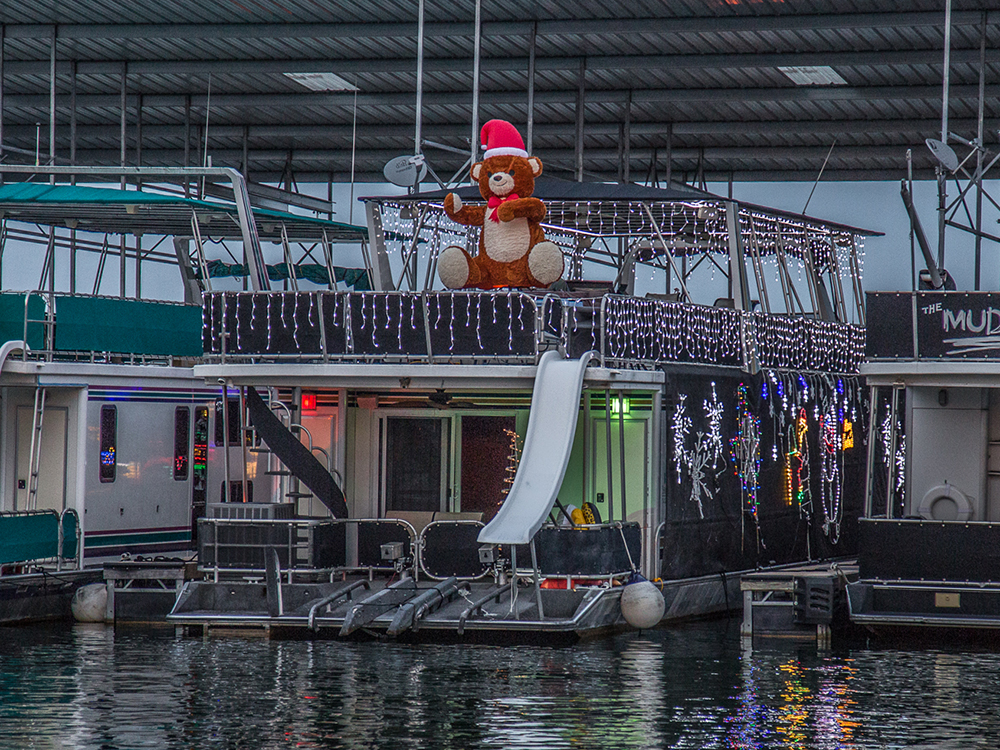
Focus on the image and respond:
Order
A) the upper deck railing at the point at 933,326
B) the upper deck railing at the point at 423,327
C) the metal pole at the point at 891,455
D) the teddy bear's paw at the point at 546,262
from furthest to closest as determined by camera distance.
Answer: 1. the teddy bear's paw at the point at 546,262
2. the metal pole at the point at 891,455
3. the upper deck railing at the point at 423,327
4. the upper deck railing at the point at 933,326

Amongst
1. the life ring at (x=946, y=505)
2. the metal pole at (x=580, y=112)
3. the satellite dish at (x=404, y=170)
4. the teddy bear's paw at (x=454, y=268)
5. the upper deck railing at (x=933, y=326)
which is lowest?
the life ring at (x=946, y=505)

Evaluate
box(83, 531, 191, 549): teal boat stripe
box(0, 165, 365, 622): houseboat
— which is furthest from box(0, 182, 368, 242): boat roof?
box(83, 531, 191, 549): teal boat stripe

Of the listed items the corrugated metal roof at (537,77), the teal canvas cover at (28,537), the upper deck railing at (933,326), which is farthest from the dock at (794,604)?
the corrugated metal roof at (537,77)

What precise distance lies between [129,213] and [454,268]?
15.1ft

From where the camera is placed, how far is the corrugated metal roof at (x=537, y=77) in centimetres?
2486

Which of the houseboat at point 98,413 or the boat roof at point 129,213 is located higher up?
the boat roof at point 129,213

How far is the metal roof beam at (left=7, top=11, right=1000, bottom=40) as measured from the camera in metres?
23.9

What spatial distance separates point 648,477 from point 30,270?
23.0 m

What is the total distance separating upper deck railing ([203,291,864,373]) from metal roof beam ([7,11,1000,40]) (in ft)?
22.5

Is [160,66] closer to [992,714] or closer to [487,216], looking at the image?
[487,216]

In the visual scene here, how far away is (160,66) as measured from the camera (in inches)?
1109

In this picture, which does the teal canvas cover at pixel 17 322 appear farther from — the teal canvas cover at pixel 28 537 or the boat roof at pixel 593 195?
the boat roof at pixel 593 195

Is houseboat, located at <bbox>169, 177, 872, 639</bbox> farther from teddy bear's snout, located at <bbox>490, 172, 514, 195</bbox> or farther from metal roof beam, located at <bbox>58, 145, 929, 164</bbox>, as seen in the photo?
metal roof beam, located at <bbox>58, 145, 929, 164</bbox>

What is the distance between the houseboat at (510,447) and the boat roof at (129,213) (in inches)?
85.2
